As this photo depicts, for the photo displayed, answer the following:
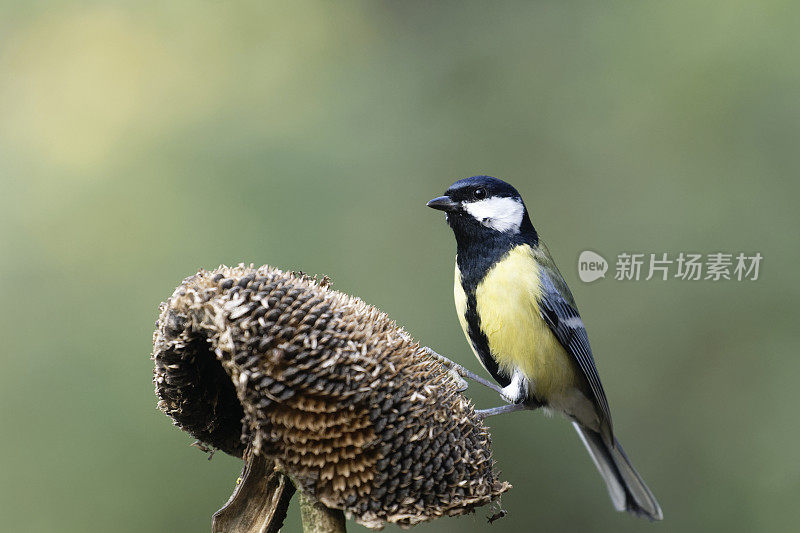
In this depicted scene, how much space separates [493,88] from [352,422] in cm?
381

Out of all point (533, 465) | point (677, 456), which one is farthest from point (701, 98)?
point (533, 465)

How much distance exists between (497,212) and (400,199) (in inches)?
64.2

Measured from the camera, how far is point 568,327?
315cm

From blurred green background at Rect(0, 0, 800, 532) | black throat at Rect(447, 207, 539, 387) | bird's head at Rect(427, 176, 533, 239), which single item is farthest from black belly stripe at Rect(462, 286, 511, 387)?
blurred green background at Rect(0, 0, 800, 532)

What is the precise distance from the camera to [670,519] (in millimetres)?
4219

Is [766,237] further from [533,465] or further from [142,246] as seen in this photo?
[142,246]

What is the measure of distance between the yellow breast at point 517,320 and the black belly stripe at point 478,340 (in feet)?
0.07

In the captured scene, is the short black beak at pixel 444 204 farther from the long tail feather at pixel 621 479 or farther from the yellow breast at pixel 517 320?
the long tail feather at pixel 621 479

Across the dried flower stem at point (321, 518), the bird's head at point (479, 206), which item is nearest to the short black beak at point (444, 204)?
the bird's head at point (479, 206)

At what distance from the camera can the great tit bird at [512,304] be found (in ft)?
9.87

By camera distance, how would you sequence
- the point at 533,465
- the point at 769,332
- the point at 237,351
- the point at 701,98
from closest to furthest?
the point at 237,351, the point at 533,465, the point at 769,332, the point at 701,98

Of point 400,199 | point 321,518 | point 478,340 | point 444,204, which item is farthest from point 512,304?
point 400,199

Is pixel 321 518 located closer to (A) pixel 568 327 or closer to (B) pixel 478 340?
(B) pixel 478 340

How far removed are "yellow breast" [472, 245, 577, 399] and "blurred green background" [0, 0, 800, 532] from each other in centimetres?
89
